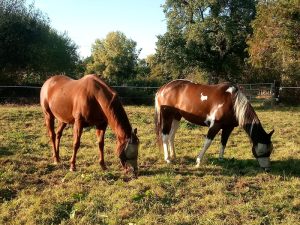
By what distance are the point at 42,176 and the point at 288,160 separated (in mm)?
4964

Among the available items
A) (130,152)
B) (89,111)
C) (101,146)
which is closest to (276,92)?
(101,146)

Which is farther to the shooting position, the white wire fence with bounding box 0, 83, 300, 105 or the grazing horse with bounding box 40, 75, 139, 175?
the white wire fence with bounding box 0, 83, 300, 105

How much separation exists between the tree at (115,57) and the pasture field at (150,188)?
4117cm

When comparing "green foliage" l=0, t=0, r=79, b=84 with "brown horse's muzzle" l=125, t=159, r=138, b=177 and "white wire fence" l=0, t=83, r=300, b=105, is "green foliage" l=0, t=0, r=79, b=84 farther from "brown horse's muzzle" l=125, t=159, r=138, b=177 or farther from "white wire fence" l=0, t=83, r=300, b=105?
"brown horse's muzzle" l=125, t=159, r=138, b=177

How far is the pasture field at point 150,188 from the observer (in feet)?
15.1

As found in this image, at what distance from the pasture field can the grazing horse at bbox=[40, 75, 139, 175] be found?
1.53 feet

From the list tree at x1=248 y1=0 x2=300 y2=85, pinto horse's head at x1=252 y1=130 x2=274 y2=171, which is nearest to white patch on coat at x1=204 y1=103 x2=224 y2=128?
pinto horse's head at x1=252 y1=130 x2=274 y2=171

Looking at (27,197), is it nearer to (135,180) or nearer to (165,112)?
(135,180)

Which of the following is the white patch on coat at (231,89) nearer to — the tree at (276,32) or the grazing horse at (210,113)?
the grazing horse at (210,113)

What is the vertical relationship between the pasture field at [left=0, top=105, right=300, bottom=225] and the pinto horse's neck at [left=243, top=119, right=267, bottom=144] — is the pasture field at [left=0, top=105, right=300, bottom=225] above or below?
below

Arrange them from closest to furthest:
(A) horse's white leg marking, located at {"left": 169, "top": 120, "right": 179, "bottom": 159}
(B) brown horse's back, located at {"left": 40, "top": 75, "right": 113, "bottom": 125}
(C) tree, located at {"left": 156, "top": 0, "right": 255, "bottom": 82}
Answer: (B) brown horse's back, located at {"left": 40, "top": 75, "right": 113, "bottom": 125}
(A) horse's white leg marking, located at {"left": 169, "top": 120, "right": 179, "bottom": 159}
(C) tree, located at {"left": 156, "top": 0, "right": 255, "bottom": 82}

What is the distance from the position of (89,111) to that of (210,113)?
2.45m

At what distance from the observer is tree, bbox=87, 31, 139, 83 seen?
167ft

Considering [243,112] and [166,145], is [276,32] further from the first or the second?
[166,145]
